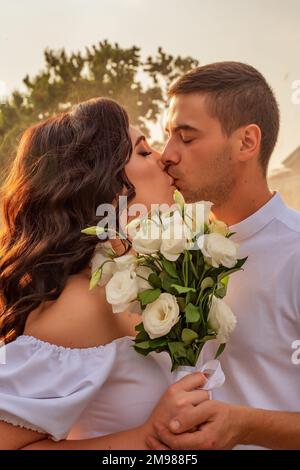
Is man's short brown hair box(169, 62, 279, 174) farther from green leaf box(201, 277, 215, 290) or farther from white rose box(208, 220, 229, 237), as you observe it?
green leaf box(201, 277, 215, 290)

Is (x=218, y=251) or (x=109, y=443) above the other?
(x=218, y=251)

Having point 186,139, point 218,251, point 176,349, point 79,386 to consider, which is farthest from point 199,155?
point 79,386

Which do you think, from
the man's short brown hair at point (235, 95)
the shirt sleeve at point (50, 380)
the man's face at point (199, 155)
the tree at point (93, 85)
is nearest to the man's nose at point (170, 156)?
the man's face at point (199, 155)

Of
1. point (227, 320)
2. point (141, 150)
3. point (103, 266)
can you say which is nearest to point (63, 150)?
point (141, 150)

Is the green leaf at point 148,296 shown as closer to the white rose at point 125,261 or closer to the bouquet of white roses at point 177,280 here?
the bouquet of white roses at point 177,280

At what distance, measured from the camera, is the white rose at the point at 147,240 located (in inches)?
126

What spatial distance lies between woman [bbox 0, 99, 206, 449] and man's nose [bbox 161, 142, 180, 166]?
9 centimetres

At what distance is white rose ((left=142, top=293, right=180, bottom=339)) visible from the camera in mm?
3139

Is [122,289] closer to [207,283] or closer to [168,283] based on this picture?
[168,283]

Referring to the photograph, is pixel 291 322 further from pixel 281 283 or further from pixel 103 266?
pixel 103 266

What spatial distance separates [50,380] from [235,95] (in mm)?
2090

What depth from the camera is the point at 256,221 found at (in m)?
3.96
